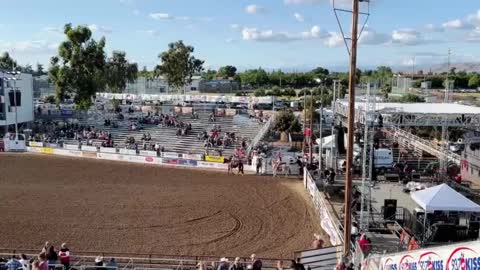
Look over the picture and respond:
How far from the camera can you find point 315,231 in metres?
21.6

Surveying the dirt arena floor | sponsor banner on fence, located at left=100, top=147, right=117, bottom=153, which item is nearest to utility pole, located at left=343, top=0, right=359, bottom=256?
the dirt arena floor

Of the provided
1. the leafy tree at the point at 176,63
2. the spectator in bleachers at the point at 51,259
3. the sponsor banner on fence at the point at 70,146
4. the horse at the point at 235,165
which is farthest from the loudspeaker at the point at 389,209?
the leafy tree at the point at 176,63

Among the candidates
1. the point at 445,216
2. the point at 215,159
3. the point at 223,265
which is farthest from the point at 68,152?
the point at 445,216

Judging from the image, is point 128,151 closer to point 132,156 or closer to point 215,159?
point 132,156

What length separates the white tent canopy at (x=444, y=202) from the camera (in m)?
19.0

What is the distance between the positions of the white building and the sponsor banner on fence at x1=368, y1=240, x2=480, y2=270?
47.5 m

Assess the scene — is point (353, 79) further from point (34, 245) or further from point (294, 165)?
point (294, 165)

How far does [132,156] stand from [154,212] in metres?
16.6

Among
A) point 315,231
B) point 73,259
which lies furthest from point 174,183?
point 73,259

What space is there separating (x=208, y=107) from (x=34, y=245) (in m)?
48.2

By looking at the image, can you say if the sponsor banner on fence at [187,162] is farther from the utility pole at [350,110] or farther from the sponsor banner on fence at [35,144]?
the utility pole at [350,110]

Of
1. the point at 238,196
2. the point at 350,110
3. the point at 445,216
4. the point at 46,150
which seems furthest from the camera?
the point at 46,150

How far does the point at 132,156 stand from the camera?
4028 centimetres

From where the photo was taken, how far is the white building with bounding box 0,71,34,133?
167 feet
